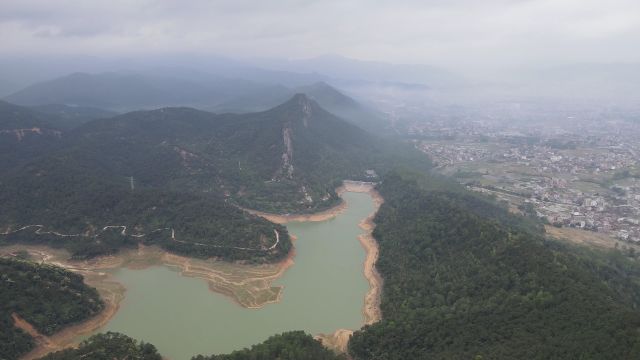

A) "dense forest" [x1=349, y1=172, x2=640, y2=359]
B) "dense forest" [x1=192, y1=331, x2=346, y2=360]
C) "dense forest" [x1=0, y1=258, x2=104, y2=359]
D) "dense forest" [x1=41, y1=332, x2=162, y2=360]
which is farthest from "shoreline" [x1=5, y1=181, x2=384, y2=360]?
"dense forest" [x1=41, y1=332, x2=162, y2=360]

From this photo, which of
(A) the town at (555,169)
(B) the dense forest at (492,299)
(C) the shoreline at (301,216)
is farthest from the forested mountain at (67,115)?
(A) the town at (555,169)

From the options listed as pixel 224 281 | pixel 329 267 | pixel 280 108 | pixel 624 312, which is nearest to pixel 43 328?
pixel 224 281

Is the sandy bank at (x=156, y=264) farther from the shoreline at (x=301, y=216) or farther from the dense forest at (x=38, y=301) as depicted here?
the shoreline at (x=301, y=216)

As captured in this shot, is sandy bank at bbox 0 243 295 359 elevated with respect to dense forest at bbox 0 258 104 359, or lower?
lower

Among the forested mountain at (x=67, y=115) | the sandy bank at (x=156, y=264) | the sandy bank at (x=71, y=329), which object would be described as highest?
the forested mountain at (x=67, y=115)

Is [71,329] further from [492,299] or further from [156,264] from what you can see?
[492,299]

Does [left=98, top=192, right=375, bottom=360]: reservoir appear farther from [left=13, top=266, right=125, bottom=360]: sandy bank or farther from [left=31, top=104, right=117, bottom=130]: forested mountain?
[left=31, top=104, right=117, bottom=130]: forested mountain

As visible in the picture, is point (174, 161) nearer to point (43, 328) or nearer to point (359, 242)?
point (359, 242)
